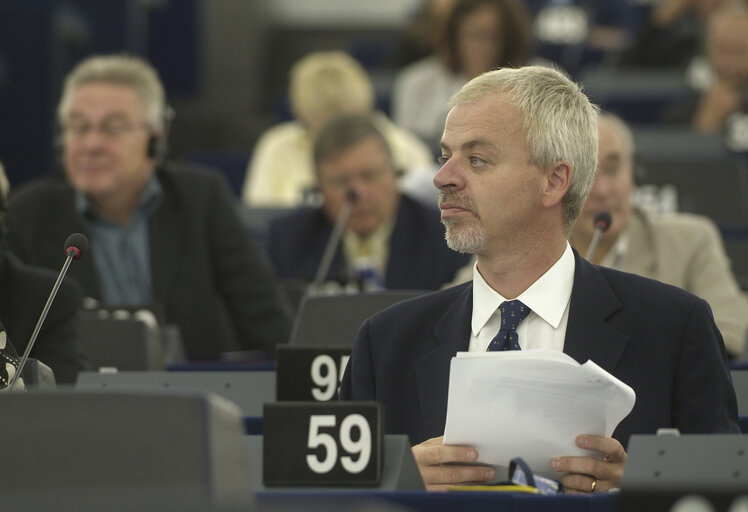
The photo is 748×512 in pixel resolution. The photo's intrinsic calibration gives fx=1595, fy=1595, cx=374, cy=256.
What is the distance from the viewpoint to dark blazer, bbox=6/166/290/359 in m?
4.62

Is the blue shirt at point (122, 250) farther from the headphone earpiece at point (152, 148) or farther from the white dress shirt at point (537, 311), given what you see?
the white dress shirt at point (537, 311)

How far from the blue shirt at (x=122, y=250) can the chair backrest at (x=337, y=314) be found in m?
1.36

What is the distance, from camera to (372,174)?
509 centimetres

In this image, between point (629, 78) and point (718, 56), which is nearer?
point (718, 56)

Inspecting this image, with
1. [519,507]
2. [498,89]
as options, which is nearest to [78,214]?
[498,89]

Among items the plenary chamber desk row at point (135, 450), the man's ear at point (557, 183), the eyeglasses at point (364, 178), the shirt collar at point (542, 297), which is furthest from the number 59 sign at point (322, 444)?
the eyeglasses at point (364, 178)

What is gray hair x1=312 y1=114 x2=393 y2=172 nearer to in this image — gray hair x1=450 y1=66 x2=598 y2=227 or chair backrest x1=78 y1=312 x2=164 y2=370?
chair backrest x1=78 y1=312 x2=164 y2=370

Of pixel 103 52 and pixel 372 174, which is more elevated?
pixel 103 52

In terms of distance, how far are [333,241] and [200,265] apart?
1.39ft

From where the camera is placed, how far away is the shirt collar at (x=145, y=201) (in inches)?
187

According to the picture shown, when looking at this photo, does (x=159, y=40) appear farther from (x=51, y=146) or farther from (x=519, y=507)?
(x=519, y=507)

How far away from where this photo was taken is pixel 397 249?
492cm

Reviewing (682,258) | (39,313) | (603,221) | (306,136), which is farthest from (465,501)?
(306,136)

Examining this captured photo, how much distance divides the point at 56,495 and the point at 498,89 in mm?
1256
